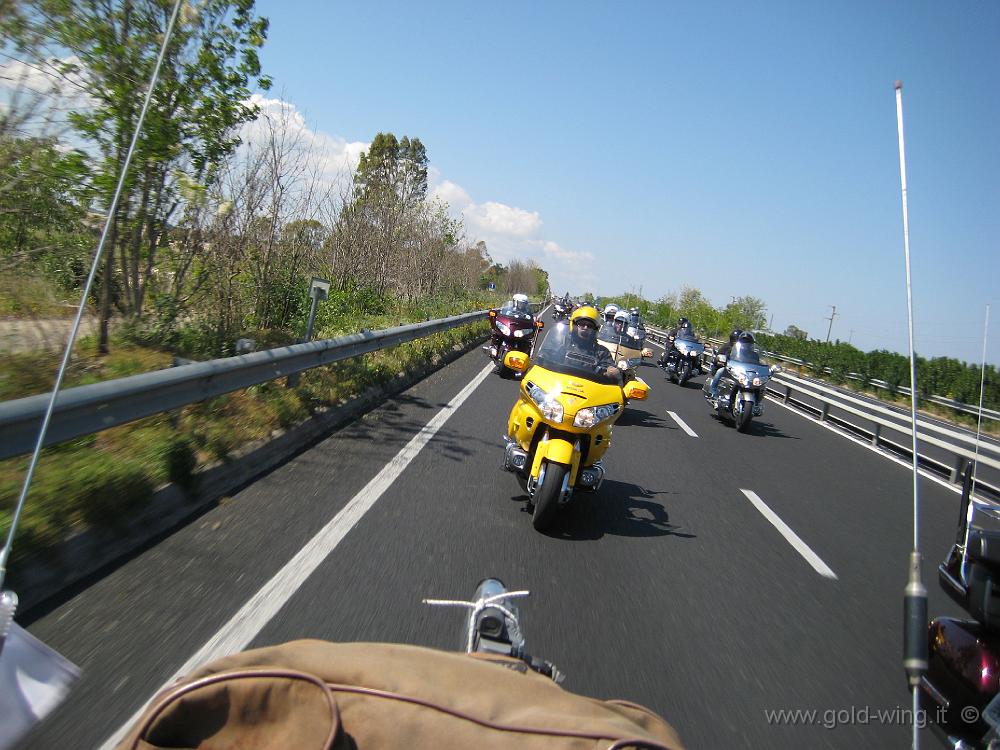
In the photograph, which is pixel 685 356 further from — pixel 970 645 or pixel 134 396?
pixel 970 645

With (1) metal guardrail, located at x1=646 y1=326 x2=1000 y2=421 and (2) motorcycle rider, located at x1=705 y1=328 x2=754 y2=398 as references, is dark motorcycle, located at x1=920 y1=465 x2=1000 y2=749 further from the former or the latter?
(1) metal guardrail, located at x1=646 y1=326 x2=1000 y2=421

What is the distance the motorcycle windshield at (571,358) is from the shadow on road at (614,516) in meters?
1.20

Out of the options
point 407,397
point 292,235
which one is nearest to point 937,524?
point 407,397

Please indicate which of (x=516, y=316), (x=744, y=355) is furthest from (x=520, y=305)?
(x=744, y=355)

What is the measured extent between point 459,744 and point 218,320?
8946 millimetres

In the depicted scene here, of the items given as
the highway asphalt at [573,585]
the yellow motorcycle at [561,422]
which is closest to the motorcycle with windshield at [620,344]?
the highway asphalt at [573,585]

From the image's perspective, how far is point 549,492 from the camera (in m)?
5.41

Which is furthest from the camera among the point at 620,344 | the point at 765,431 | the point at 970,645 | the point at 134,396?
the point at 765,431

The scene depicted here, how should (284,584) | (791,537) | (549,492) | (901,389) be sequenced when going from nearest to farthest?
1. (284,584)
2. (549,492)
3. (791,537)
4. (901,389)

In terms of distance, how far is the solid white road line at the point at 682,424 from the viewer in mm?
11648

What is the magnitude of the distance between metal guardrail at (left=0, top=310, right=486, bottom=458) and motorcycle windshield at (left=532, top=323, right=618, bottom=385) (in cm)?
267

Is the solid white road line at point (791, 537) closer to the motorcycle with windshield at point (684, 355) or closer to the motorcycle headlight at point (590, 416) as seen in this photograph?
the motorcycle headlight at point (590, 416)

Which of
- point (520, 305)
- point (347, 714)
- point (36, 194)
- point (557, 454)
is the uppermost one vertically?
point (36, 194)

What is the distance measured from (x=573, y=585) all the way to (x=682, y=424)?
27.4 ft
